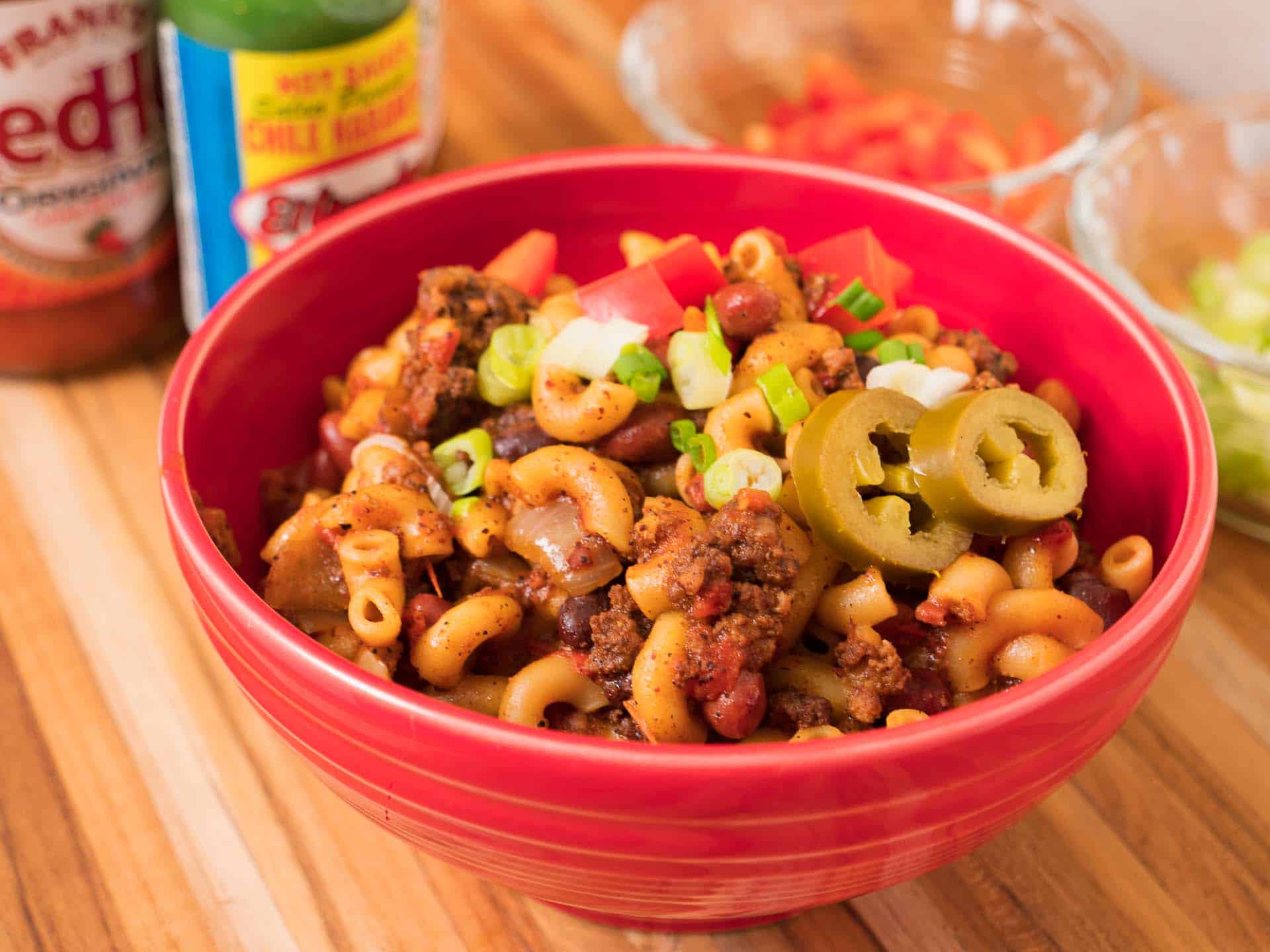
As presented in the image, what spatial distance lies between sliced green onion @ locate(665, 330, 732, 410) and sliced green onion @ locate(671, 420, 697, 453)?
0.02 meters

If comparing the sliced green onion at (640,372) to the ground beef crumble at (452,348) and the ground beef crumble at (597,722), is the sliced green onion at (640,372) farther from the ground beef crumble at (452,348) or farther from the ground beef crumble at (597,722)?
the ground beef crumble at (597,722)

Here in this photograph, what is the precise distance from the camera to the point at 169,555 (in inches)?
56.5

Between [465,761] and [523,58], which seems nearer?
[465,761]

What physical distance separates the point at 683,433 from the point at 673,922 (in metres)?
0.40

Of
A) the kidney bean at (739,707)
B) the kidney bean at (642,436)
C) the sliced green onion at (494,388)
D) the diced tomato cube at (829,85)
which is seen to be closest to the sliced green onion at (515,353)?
the sliced green onion at (494,388)

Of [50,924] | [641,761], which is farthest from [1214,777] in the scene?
[50,924]

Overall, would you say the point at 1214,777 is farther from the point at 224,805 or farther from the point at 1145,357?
the point at 224,805

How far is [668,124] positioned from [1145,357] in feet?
2.76

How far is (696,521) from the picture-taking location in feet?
3.39

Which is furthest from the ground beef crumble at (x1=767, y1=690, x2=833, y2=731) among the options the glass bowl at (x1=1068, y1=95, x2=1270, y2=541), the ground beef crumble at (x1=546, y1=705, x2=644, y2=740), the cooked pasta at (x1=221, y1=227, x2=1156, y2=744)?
the glass bowl at (x1=1068, y1=95, x2=1270, y2=541)

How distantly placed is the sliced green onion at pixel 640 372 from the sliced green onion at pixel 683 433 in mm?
33

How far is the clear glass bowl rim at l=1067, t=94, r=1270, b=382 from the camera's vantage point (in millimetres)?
1407

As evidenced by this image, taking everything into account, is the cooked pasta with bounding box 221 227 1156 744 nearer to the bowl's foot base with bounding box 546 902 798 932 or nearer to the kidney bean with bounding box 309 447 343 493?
the kidney bean with bounding box 309 447 343 493

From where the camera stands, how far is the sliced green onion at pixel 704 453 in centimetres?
108
